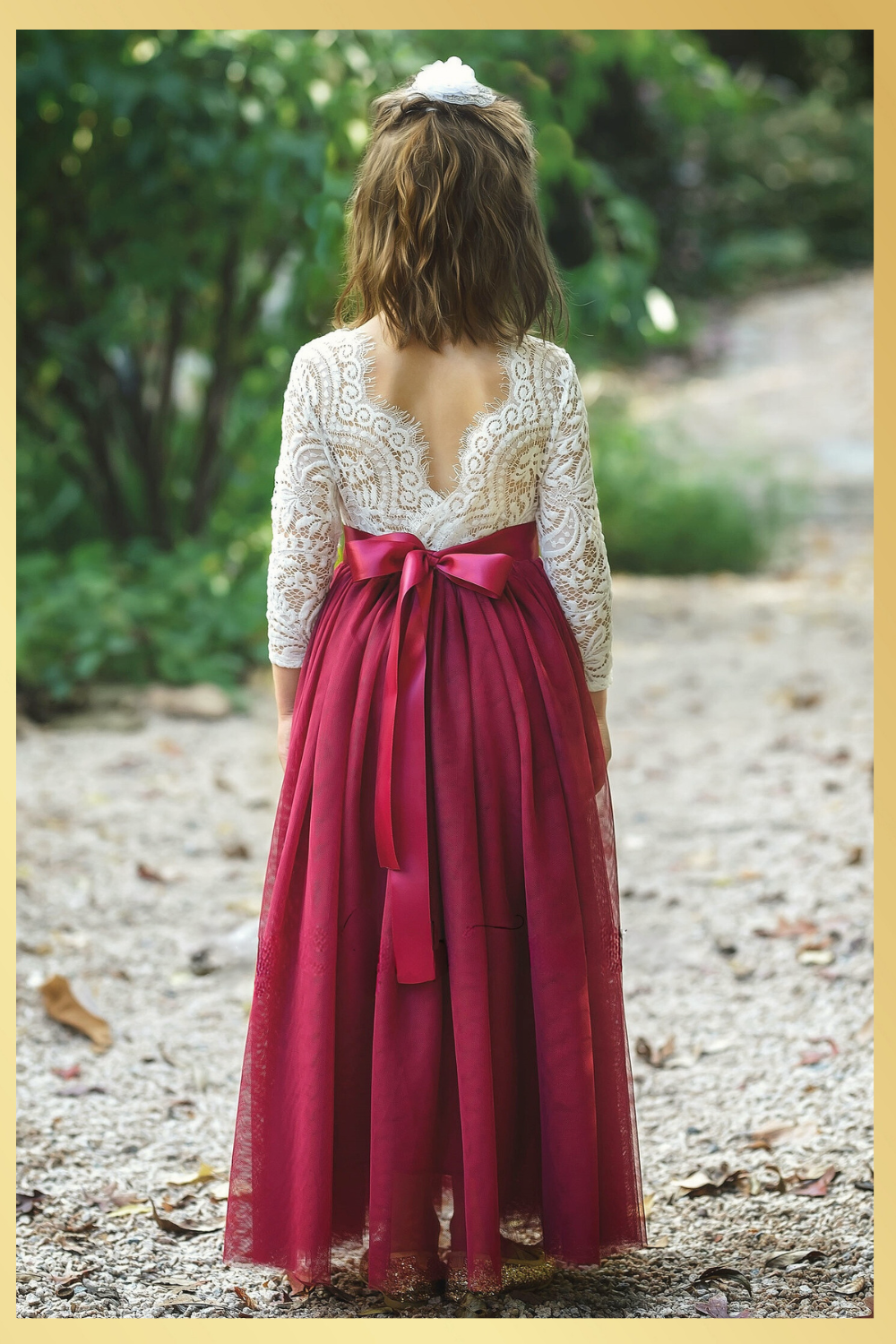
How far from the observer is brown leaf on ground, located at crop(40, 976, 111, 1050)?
2977 mm

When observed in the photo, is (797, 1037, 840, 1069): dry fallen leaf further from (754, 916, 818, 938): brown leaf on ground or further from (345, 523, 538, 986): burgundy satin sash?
(345, 523, 538, 986): burgundy satin sash

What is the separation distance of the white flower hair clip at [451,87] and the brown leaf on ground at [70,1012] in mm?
2227

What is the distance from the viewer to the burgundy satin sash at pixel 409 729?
185 centimetres

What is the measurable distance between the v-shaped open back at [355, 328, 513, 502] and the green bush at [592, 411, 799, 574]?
5.39 metres

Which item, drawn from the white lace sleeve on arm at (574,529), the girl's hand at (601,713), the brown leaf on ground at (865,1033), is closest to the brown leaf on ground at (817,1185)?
the brown leaf on ground at (865,1033)

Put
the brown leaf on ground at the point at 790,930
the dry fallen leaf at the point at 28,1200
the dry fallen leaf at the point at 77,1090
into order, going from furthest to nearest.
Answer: the brown leaf on ground at the point at 790,930 < the dry fallen leaf at the point at 77,1090 < the dry fallen leaf at the point at 28,1200

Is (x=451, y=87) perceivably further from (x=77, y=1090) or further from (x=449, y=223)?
(x=77, y=1090)

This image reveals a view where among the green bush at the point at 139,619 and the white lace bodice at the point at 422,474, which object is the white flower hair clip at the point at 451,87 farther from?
the green bush at the point at 139,619

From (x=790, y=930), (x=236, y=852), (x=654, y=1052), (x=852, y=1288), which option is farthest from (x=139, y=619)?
(x=852, y=1288)

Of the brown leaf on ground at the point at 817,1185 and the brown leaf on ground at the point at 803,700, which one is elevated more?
the brown leaf on ground at the point at 803,700

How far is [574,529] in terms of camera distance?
6.34ft

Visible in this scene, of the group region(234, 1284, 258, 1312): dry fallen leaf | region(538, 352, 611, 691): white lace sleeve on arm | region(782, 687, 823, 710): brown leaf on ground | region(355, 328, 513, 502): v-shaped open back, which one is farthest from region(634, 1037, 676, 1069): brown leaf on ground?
region(782, 687, 823, 710): brown leaf on ground

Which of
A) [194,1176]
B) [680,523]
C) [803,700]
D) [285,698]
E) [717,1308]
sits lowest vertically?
[717,1308]

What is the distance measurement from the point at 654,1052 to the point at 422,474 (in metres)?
1.67
